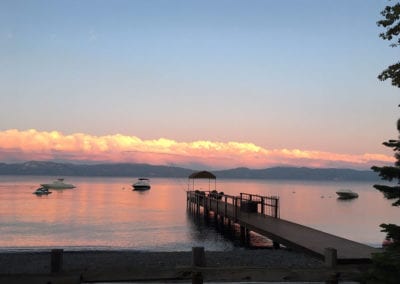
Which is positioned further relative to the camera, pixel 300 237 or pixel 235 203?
pixel 235 203

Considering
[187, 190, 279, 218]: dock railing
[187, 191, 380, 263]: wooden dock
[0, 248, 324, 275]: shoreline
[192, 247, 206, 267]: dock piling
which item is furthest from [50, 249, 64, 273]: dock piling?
[187, 190, 279, 218]: dock railing

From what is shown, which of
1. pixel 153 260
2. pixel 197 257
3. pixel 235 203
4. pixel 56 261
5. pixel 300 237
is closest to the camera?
pixel 56 261

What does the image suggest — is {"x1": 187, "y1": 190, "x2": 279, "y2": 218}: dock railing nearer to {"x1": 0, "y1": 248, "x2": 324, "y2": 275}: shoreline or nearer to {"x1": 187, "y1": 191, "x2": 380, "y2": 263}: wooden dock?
{"x1": 187, "y1": 191, "x2": 380, "y2": 263}: wooden dock

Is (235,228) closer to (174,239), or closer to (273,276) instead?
(174,239)

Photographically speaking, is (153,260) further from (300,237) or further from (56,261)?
(56,261)

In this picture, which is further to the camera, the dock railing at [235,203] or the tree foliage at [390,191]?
the dock railing at [235,203]

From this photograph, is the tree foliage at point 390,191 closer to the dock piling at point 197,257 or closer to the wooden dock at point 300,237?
the wooden dock at point 300,237

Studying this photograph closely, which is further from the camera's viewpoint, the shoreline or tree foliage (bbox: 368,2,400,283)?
the shoreline

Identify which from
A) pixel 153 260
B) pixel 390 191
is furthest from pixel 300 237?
pixel 390 191

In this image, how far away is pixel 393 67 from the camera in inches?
267

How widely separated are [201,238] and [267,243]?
626cm

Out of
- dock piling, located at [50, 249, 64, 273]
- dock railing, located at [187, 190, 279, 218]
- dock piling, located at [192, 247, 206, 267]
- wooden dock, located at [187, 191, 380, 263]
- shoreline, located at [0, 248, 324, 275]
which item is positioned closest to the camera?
dock piling, located at [50, 249, 64, 273]

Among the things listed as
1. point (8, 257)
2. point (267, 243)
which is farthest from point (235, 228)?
point (8, 257)

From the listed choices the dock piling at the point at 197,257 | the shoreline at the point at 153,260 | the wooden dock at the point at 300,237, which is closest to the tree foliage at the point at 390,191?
the wooden dock at the point at 300,237
